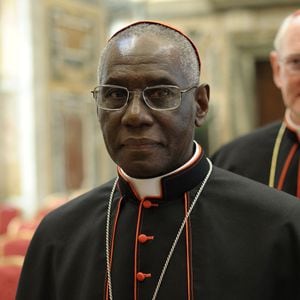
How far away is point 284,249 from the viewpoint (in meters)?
1.80

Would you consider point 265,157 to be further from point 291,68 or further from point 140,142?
point 140,142

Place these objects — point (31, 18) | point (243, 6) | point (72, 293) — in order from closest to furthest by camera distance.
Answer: point (72, 293) → point (31, 18) → point (243, 6)

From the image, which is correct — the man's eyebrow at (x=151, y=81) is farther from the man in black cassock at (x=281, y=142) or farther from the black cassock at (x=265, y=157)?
the black cassock at (x=265, y=157)

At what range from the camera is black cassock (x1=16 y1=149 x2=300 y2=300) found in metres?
1.77

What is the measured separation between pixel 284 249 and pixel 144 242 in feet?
1.28

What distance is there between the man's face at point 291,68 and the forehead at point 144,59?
1.18 m

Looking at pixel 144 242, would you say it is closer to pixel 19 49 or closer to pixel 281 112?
pixel 19 49

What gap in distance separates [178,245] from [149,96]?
43 cm

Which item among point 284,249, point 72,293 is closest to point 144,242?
point 72,293

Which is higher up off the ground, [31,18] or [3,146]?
[31,18]

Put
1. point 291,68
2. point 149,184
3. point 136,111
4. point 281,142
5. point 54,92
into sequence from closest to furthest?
point 136,111
point 149,184
point 291,68
point 281,142
point 54,92

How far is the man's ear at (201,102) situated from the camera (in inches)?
74.2

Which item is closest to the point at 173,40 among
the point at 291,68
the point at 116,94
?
the point at 116,94

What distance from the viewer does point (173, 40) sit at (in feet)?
5.95
